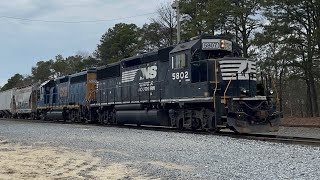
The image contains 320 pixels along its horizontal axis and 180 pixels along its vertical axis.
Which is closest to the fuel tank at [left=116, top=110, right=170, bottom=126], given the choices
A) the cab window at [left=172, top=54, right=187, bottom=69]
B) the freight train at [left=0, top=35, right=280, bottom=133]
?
the freight train at [left=0, top=35, right=280, bottom=133]

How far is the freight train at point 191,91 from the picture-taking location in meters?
14.8

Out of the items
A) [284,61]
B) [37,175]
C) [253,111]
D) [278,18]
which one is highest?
[278,18]

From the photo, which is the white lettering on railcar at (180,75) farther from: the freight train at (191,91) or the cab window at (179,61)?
the cab window at (179,61)

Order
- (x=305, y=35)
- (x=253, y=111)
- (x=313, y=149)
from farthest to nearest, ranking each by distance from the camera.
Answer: (x=305, y=35), (x=253, y=111), (x=313, y=149)

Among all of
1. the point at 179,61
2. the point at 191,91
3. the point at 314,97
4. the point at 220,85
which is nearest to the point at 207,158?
the point at 220,85

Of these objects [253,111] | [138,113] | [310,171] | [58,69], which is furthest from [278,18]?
[58,69]

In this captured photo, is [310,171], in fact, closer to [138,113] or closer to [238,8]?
[138,113]

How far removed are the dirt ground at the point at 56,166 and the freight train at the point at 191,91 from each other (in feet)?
→ 20.8

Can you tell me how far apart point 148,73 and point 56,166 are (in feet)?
39.1

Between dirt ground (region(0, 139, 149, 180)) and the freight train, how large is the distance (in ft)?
20.8

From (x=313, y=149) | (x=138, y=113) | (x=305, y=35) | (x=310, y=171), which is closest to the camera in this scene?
(x=310, y=171)

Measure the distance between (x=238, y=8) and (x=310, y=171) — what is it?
87.2ft

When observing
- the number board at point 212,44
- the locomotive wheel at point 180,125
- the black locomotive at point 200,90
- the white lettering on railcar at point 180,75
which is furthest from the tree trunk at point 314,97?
the white lettering on railcar at point 180,75

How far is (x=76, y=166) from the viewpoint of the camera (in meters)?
8.48
